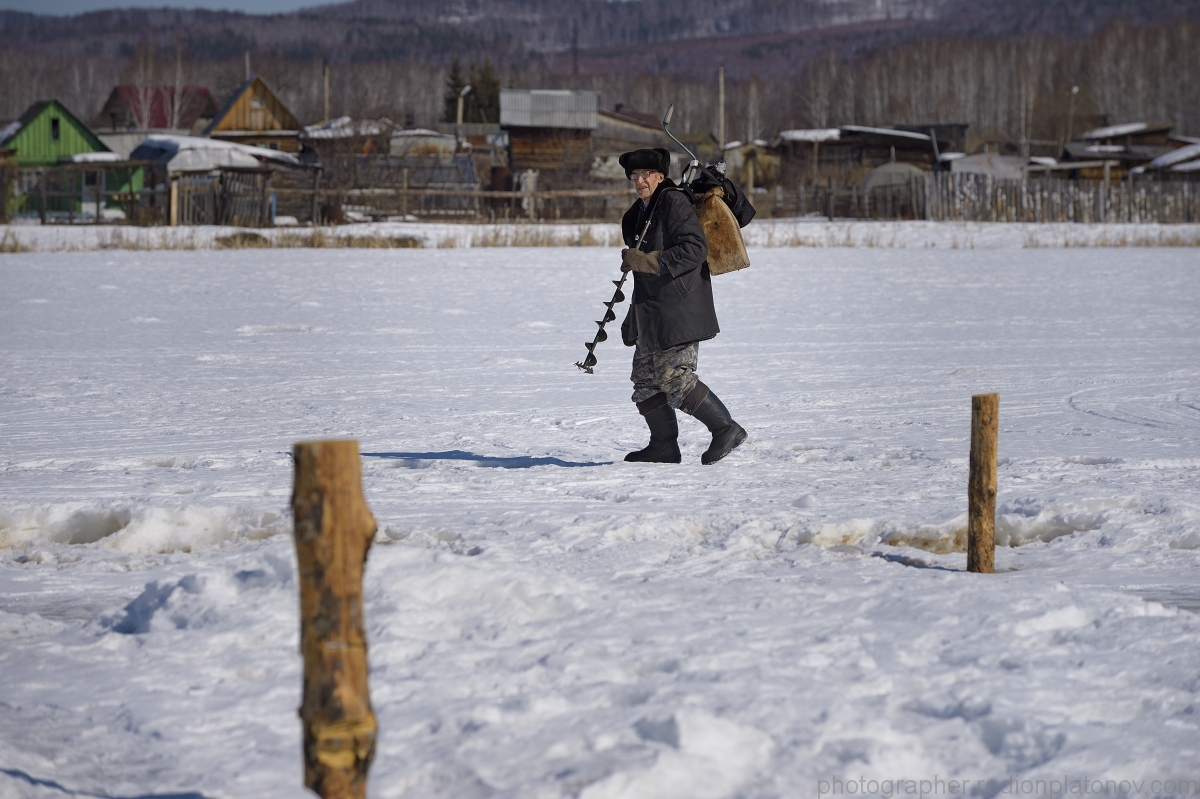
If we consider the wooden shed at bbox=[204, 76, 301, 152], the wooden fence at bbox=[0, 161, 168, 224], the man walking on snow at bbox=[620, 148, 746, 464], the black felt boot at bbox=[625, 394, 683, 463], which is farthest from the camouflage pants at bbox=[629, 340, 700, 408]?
the wooden shed at bbox=[204, 76, 301, 152]

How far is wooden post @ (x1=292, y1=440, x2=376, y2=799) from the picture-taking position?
2.27m

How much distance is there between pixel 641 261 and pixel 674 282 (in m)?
0.22

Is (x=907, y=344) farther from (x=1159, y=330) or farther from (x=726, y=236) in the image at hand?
(x=726, y=236)

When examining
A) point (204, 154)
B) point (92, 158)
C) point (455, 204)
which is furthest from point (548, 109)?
point (92, 158)

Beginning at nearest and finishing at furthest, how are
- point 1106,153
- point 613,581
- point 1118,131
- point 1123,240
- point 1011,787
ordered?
point 1011,787, point 613,581, point 1123,240, point 1106,153, point 1118,131

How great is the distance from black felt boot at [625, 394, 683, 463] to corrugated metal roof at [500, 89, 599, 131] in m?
40.4

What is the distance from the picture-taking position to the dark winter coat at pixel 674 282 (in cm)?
556

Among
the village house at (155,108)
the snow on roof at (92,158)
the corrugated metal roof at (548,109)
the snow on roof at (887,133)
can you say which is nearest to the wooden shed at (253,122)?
the snow on roof at (92,158)

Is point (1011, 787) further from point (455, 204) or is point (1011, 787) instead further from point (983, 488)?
point (455, 204)

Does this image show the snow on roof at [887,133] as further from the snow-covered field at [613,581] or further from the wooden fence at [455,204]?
the snow-covered field at [613,581]

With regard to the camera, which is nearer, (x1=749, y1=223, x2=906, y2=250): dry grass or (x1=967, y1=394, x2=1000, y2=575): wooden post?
(x1=967, y1=394, x2=1000, y2=575): wooden post

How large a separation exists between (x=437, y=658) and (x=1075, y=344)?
8.79 meters

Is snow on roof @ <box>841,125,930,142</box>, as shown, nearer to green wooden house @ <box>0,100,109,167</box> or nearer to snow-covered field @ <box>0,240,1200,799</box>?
green wooden house @ <box>0,100,109,167</box>

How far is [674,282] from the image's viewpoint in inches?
222
